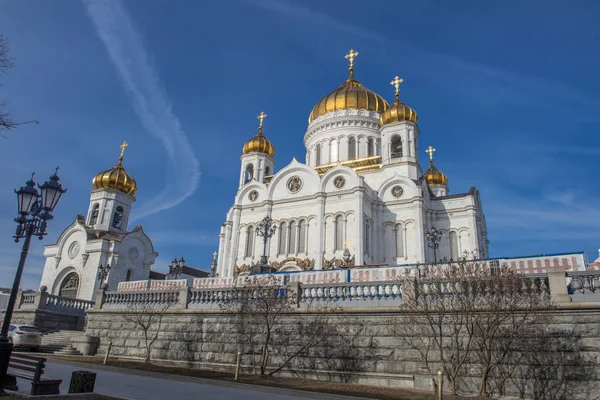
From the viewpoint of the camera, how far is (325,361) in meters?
13.0

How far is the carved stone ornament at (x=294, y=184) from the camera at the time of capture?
36.2m

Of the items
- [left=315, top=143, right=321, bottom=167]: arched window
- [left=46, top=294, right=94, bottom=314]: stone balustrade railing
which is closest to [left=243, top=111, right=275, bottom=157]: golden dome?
[left=315, top=143, right=321, bottom=167]: arched window

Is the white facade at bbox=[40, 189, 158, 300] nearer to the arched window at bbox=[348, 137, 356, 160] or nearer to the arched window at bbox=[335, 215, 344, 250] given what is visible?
the arched window at bbox=[335, 215, 344, 250]

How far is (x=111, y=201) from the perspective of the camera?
1629 inches

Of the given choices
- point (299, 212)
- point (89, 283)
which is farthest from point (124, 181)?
point (299, 212)

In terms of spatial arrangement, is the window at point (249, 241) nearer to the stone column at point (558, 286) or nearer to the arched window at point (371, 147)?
the arched window at point (371, 147)

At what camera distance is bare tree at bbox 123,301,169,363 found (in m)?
16.2

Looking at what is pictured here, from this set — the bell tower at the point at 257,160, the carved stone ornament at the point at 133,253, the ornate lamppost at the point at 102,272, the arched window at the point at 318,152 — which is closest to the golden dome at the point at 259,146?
the bell tower at the point at 257,160

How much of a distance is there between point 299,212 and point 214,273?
38.2 ft

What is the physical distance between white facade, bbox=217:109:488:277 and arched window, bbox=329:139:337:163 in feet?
11.2

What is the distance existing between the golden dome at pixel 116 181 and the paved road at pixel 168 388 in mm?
31659

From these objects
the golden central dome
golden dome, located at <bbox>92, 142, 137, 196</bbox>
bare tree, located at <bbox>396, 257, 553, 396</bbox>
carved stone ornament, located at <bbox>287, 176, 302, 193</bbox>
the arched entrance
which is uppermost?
the golden central dome

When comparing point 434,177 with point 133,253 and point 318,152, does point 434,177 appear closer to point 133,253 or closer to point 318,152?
point 318,152

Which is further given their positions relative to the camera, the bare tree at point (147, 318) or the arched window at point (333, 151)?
the arched window at point (333, 151)
